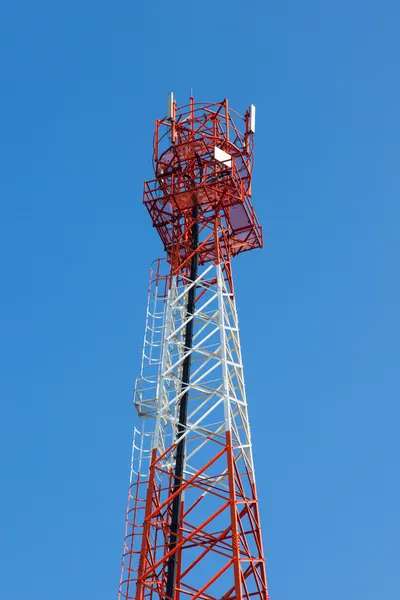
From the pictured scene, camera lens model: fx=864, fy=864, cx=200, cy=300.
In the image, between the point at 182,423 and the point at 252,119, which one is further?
the point at 252,119

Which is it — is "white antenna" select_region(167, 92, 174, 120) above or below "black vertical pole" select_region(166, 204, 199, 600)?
above

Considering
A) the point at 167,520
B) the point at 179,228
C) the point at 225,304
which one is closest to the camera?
the point at 167,520

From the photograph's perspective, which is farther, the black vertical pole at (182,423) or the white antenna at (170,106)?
A: the white antenna at (170,106)

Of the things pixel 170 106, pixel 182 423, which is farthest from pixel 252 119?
pixel 182 423

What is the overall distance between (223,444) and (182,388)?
3167mm

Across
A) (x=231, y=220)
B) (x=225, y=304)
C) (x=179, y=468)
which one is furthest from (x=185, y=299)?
(x=179, y=468)

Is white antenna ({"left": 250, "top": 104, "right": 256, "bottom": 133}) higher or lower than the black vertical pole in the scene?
higher

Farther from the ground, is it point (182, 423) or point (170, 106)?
point (170, 106)

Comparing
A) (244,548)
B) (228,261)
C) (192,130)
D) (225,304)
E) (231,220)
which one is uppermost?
(192,130)

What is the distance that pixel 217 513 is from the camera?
25156 millimetres

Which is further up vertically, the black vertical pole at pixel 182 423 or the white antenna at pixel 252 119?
the white antenna at pixel 252 119

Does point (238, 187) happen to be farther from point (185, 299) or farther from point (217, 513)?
point (217, 513)

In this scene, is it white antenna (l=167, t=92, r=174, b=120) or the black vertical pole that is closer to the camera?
the black vertical pole

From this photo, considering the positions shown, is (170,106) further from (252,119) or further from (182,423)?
(182,423)
